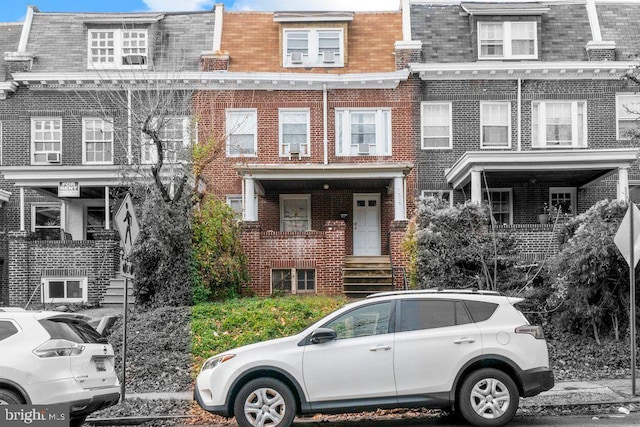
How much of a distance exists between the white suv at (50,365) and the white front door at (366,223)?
15.0 m

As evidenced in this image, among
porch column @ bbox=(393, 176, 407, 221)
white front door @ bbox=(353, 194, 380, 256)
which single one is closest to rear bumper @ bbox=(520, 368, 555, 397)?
porch column @ bbox=(393, 176, 407, 221)

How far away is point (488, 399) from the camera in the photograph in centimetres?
912

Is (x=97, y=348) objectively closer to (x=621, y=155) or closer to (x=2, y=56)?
(x=621, y=155)

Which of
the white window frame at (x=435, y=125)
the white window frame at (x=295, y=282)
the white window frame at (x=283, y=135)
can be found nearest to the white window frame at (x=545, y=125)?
the white window frame at (x=435, y=125)

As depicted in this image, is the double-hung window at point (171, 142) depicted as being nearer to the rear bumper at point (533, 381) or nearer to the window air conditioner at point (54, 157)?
the window air conditioner at point (54, 157)

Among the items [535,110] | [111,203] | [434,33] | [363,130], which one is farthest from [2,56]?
[535,110]

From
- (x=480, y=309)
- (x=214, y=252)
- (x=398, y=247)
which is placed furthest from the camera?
(x=398, y=247)

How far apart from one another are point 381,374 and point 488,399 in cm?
134

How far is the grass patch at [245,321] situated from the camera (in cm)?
1457

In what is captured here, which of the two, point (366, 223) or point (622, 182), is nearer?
point (622, 182)

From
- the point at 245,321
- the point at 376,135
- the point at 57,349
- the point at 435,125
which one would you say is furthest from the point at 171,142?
the point at 57,349

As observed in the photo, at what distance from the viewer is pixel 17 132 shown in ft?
78.4

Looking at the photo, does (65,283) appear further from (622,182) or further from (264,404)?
(622,182)

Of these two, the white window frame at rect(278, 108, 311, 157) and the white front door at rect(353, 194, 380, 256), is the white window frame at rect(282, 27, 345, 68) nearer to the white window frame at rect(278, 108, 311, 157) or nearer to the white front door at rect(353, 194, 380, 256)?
the white window frame at rect(278, 108, 311, 157)
